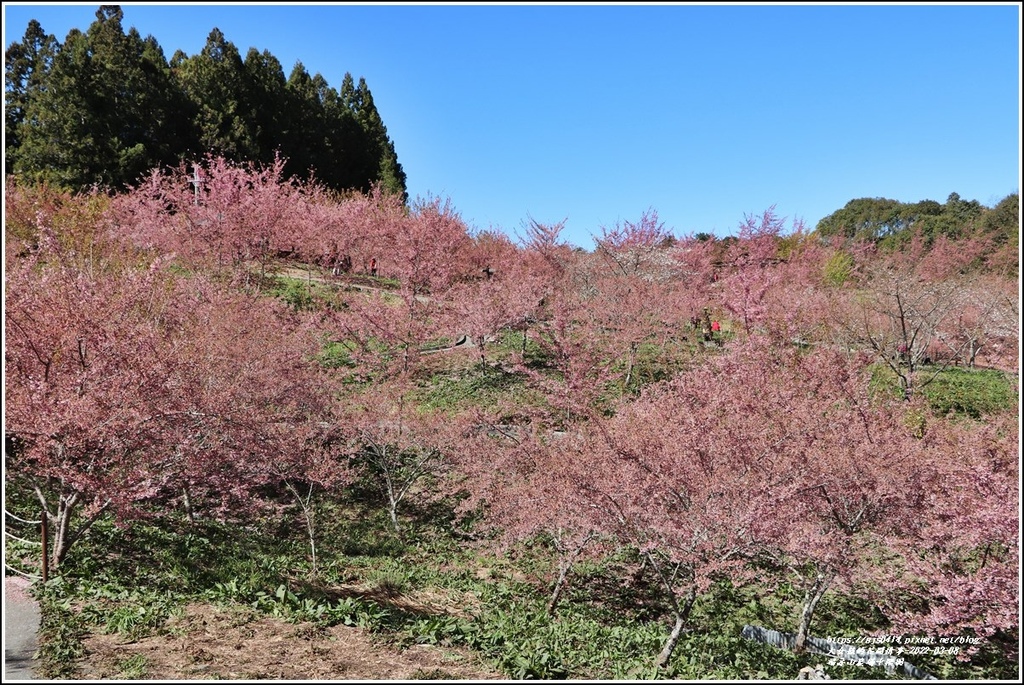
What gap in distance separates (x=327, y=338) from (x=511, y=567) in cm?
1001

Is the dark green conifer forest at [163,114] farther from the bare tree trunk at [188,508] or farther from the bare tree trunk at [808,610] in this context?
the bare tree trunk at [808,610]

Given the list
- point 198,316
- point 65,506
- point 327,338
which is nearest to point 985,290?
point 327,338

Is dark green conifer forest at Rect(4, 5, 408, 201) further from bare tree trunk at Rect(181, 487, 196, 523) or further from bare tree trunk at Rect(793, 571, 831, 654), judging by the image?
bare tree trunk at Rect(793, 571, 831, 654)

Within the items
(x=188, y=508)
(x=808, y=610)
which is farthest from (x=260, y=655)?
(x=808, y=610)

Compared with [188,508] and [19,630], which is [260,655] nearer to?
[19,630]

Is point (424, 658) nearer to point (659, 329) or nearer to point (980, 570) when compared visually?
point (980, 570)

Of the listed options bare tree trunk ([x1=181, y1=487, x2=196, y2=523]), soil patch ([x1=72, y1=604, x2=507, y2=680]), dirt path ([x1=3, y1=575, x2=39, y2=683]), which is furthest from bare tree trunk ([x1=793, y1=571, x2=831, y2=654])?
bare tree trunk ([x1=181, y1=487, x2=196, y2=523])

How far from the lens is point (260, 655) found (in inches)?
191

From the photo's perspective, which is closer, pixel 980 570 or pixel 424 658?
pixel 424 658

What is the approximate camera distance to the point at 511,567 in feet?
30.5

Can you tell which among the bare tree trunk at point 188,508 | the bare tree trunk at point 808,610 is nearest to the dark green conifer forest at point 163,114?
the bare tree trunk at point 188,508

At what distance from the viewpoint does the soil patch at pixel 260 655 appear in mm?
4449

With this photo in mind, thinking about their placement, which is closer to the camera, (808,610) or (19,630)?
(19,630)

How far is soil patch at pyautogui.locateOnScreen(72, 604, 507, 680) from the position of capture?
445 centimetres
